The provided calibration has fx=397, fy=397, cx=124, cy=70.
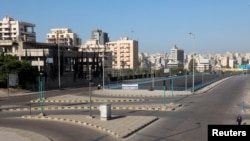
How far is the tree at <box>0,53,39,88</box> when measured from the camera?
221ft

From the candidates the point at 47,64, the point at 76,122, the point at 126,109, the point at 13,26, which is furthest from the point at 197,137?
the point at 13,26

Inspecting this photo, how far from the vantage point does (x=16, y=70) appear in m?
68.6

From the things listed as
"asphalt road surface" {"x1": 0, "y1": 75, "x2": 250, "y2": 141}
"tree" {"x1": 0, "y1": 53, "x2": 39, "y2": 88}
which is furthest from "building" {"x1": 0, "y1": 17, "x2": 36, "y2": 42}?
"asphalt road surface" {"x1": 0, "y1": 75, "x2": 250, "y2": 141}

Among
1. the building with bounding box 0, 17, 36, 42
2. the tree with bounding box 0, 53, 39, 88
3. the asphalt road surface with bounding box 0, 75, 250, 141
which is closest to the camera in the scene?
the asphalt road surface with bounding box 0, 75, 250, 141

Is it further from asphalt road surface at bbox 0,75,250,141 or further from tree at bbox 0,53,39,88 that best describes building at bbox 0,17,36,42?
asphalt road surface at bbox 0,75,250,141

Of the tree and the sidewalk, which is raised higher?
the tree

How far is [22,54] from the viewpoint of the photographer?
85.4m

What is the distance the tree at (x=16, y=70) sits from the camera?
67.5 meters

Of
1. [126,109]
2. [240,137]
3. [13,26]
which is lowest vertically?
[126,109]

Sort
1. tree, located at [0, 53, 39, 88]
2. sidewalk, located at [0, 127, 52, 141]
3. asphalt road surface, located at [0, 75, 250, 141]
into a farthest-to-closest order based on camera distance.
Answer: tree, located at [0, 53, 39, 88] → asphalt road surface, located at [0, 75, 250, 141] → sidewalk, located at [0, 127, 52, 141]

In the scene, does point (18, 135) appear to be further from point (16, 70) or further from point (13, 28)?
point (13, 28)

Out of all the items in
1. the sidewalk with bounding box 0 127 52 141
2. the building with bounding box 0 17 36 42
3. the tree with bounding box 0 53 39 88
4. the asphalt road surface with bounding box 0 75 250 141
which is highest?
the building with bounding box 0 17 36 42

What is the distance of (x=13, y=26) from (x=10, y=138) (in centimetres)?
14546

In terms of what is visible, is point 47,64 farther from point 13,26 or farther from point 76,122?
point 13,26
